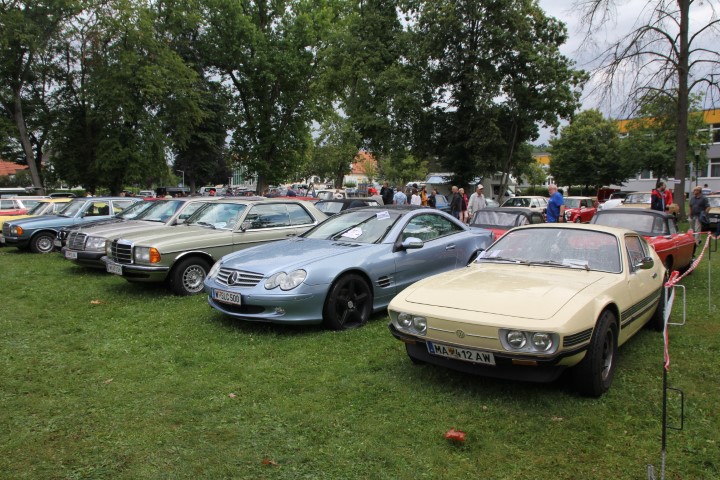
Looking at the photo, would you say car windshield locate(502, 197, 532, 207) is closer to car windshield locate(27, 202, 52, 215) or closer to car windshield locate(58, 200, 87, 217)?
car windshield locate(58, 200, 87, 217)

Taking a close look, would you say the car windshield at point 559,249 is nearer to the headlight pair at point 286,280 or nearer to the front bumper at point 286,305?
the front bumper at point 286,305

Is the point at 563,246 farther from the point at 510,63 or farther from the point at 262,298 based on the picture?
the point at 510,63

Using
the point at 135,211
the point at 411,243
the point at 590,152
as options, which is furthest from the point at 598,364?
the point at 590,152

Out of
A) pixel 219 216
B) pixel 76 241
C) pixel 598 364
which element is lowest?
pixel 598 364

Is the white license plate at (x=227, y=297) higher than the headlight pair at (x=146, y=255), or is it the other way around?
the headlight pair at (x=146, y=255)

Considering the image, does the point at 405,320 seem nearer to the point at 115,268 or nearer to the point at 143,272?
the point at 143,272

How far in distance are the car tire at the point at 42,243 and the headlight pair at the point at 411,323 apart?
12.9 m

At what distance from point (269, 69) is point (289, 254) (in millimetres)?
27316

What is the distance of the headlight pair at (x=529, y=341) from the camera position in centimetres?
362

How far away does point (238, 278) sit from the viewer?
6039 mm

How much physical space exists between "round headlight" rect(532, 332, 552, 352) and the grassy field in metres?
0.57

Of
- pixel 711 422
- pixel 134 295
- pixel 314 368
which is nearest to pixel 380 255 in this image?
pixel 314 368

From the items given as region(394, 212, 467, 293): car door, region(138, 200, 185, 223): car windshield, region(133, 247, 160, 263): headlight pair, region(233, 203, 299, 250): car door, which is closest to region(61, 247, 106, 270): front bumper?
region(138, 200, 185, 223): car windshield

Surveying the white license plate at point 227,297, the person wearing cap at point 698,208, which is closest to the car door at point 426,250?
the white license plate at point 227,297
